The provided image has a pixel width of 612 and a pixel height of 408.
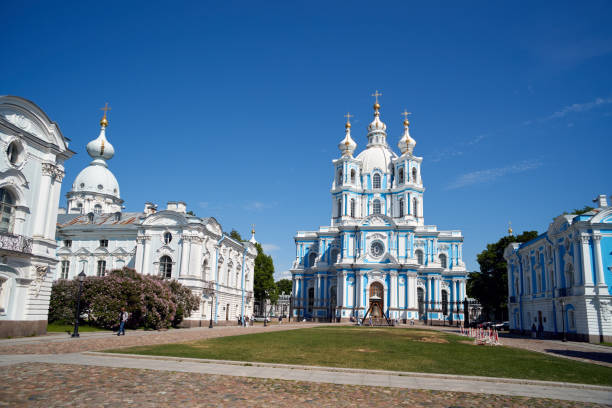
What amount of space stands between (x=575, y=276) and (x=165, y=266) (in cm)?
3205

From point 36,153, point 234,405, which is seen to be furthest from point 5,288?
point 234,405

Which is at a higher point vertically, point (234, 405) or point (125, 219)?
point (125, 219)

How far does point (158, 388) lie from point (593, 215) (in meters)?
32.6

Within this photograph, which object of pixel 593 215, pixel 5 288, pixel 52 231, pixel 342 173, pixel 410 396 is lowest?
pixel 410 396

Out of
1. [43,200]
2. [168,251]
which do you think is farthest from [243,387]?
[168,251]

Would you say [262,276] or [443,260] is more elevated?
[443,260]

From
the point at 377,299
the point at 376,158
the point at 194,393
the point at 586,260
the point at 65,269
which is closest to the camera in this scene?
the point at 194,393

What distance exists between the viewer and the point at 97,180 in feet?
225

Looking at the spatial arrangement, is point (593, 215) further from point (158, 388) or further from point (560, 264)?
point (158, 388)

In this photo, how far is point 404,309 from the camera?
59000mm

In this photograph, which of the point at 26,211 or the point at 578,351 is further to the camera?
the point at 578,351

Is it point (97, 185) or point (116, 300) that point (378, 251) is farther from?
point (97, 185)

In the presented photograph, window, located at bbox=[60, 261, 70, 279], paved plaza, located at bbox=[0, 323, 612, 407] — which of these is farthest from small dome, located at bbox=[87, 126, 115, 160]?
paved plaza, located at bbox=[0, 323, 612, 407]

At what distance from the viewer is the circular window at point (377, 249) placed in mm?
62406
